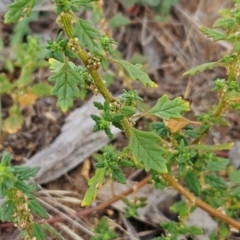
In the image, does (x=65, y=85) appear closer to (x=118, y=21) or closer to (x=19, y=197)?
(x=19, y=197)

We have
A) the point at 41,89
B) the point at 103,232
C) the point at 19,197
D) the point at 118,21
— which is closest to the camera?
the point at 19,197

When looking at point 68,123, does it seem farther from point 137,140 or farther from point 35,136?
point 137,140

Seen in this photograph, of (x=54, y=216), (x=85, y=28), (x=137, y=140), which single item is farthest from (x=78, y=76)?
(x=54, y=216)

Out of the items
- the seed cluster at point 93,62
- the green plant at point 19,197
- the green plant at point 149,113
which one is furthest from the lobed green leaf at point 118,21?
the green plant at point 19,197

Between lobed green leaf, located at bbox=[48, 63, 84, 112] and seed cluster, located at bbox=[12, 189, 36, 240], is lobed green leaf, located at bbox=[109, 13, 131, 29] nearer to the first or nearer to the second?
lobed green leaf, located at bbox=[48, 63, 84, 112]

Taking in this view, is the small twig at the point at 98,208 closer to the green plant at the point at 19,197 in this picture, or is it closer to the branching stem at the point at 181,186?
the branching stem at the point at 181,186

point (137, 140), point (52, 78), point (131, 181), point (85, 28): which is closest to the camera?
point (85, 28)

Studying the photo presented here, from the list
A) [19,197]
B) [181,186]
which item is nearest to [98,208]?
[181,186]

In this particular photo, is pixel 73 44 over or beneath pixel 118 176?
over

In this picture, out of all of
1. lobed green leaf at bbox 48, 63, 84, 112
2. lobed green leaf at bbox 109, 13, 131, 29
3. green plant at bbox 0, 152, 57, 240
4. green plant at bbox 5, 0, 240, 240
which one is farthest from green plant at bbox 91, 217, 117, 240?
lobed green leaf at bbox 109, 13, 131, 29
